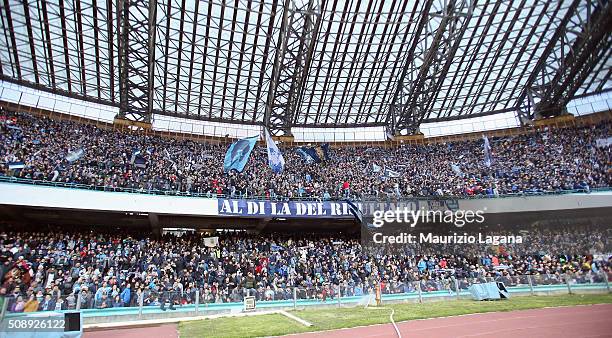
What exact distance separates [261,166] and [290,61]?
9400 millimetres

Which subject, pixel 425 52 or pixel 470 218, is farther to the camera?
pixel 425 52

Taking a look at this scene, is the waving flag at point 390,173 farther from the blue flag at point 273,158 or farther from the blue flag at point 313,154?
the blue flag at point 273,158

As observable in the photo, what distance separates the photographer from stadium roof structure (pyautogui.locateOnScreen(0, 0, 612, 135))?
26.5m

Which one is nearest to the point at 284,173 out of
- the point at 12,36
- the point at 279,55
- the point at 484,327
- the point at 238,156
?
the point at 238,156

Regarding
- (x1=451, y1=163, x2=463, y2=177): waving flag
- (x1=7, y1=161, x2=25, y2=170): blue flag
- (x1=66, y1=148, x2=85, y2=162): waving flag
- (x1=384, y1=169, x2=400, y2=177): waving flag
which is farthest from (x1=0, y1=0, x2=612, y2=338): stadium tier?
(x1=384, y1=169, x2=400, y2=177): waving flag

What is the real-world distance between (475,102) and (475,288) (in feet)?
82.0

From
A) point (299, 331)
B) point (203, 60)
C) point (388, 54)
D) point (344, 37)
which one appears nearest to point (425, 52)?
point (388, 54)

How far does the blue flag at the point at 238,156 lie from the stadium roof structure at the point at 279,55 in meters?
7.03

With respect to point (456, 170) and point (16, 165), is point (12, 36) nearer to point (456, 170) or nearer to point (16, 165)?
point (16, 165)

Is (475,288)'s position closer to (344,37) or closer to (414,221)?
(414,221)

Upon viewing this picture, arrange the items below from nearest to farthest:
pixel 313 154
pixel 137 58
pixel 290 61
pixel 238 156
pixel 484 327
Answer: pixel 484 327 < pixel 238 156 < pixel 137 58 < pixel 290 61 < pixel 313 154

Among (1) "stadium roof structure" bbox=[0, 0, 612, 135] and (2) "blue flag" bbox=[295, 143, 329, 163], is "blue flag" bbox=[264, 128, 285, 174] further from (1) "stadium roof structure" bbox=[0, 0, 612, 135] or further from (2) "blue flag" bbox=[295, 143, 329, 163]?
(2) "blue flag" bbox=[295, 143, 329, 163]

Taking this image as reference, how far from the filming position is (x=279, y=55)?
2886cm

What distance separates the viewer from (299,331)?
518 inches
